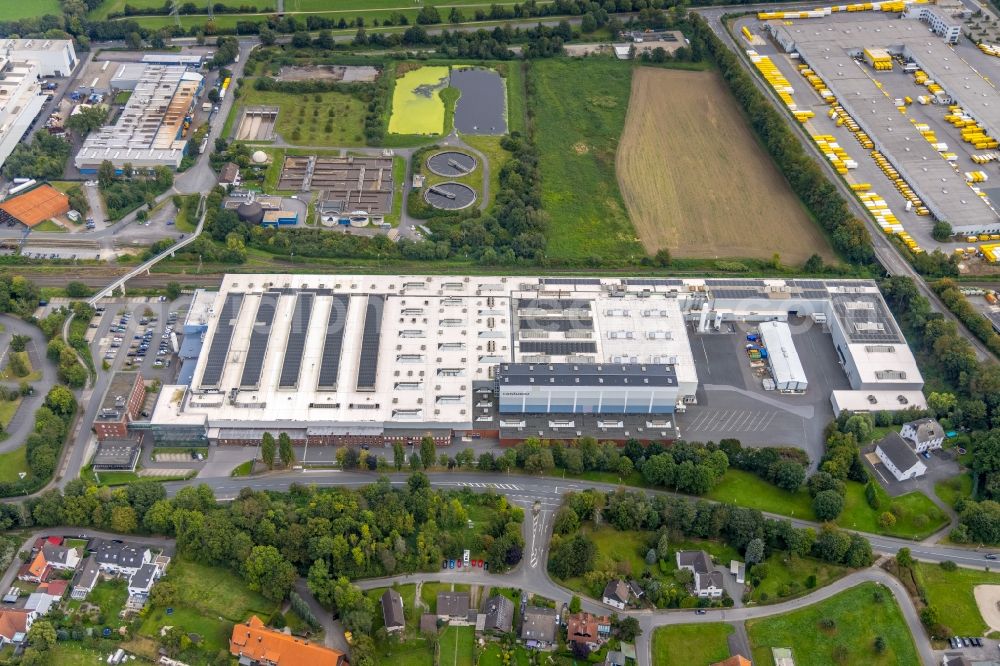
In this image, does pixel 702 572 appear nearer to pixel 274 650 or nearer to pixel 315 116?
pixel 274 650

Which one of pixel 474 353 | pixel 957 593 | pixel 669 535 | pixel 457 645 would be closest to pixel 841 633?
pixel 957 593

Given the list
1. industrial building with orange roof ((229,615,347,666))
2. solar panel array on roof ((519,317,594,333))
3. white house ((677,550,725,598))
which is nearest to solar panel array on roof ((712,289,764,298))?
solar panel array on roof ((519,317,594,333))

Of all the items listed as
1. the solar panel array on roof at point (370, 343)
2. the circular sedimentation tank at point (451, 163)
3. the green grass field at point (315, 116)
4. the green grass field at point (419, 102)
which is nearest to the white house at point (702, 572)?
the solar panel array on roof at point (370, 343)

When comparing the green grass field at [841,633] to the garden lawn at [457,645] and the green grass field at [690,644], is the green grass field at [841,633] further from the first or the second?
the garden lawn at [457,645]

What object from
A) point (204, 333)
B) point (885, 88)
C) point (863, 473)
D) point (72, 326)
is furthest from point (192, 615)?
point (885, 88)

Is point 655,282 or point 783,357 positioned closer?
point 783,357

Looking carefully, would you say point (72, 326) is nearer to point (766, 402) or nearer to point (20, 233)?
point (20, 233)

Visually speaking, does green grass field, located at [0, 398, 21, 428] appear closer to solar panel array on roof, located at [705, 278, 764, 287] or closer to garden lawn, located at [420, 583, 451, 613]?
garden lawn, located at [420, 583, 451, 613]
